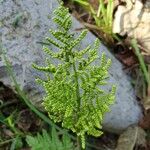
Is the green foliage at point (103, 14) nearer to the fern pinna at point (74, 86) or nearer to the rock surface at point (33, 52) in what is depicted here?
the rock surface at point (33, 52)

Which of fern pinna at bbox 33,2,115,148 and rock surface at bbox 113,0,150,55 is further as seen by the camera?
rock surface at bbox 113,0,150,55

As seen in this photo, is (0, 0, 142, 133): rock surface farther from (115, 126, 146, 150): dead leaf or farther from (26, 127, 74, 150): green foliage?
(26, 127, 74, 150): green foliage

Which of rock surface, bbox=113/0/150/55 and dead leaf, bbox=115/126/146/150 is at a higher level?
rock surface, bbox=113/0/150/55

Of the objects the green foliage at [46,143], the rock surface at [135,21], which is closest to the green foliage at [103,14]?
the rock surface at [135,21]

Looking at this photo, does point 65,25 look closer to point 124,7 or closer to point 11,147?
point 11,147

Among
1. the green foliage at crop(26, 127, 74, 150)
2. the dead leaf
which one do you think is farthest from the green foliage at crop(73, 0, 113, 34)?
the green foliage at crop(26, 127, 74, 150)

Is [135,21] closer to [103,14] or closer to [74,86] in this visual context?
[103,14]

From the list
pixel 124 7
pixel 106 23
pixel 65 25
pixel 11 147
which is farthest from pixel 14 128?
pixel 65 25
